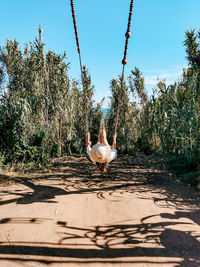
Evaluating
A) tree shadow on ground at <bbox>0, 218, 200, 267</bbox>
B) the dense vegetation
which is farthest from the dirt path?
the dense vegetation

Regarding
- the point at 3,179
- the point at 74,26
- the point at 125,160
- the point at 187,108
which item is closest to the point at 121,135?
the point at 125,160

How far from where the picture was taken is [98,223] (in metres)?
2.33

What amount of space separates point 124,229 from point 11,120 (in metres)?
3.65

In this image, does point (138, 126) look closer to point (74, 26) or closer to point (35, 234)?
point (74, 26)

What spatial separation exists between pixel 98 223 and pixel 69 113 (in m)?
4.25

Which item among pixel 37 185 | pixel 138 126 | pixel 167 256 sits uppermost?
pixel 138 126

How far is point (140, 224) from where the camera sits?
2291mm

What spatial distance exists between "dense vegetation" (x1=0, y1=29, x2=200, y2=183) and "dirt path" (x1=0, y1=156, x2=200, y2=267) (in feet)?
3.59

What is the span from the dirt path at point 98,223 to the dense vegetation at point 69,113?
43.0 inches

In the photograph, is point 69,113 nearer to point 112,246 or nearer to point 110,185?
Result: point 110,185

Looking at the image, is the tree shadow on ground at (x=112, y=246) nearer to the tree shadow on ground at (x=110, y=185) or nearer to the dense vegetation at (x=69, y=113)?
the tree shadow on ground at (x=110, y=185)

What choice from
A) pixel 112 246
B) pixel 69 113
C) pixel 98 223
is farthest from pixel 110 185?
pixel 69 113

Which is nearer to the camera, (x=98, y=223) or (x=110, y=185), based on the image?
(x=98, y=223)

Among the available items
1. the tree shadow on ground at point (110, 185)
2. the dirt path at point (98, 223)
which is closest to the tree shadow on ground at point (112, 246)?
the dirt path at point (98, 223)
